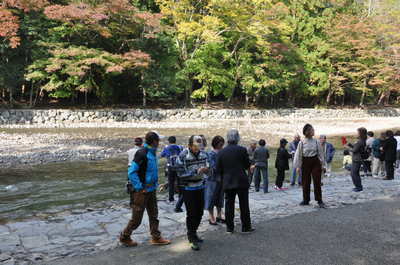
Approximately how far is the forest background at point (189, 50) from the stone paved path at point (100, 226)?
67.6 ft

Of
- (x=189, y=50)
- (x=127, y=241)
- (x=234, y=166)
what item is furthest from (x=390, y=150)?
(x=189, y=50)

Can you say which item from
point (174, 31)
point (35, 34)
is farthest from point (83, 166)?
point (174, 31)

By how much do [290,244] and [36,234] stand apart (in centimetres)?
417

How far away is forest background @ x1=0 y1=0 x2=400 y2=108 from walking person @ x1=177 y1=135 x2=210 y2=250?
22.1 meters

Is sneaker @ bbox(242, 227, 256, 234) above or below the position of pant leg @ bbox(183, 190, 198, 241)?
below

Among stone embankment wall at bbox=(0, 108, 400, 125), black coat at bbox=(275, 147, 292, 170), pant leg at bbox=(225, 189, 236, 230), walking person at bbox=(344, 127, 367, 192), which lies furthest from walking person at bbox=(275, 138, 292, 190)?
stone embankment wall at bbox=(0, 108, 400, 125)

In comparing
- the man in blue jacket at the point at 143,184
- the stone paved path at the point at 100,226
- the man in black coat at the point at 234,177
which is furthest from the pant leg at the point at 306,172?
the man in blue jacket at the point at 143,184

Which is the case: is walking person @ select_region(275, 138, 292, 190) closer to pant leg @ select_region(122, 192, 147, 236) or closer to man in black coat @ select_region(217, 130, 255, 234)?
man in black coat @ select_region(217, 130, 255, 234)

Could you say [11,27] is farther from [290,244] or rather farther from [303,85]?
[303,85]

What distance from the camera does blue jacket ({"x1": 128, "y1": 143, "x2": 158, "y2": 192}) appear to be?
4.16 meters

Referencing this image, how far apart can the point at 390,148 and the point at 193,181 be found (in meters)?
7.40

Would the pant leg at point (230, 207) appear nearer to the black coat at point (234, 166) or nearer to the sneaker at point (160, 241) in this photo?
the black coat at point (234, 166)

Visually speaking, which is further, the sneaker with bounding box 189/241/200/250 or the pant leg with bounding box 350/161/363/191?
the pant leg with bounding box 350/161/363/191

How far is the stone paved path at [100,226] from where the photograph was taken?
423 centimetres
